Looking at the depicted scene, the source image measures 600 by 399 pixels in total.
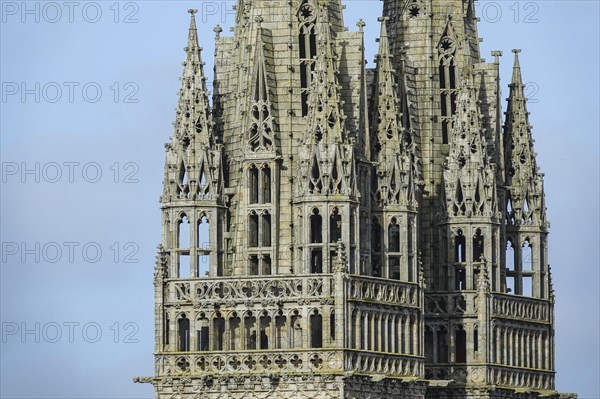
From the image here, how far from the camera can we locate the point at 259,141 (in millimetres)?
150875

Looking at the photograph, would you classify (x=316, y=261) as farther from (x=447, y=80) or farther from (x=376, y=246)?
(x=447, y=80)

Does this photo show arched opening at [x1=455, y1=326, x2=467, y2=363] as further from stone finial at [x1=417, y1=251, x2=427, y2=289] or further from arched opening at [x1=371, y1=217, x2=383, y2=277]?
arched opening at [x1=371, y1=217, x2=383, y2=277]

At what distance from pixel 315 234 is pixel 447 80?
14468mm

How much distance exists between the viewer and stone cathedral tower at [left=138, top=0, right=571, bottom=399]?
490 feet

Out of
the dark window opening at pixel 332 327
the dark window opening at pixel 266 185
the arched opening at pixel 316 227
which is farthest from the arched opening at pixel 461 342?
the dark window opening at pixel 266 185

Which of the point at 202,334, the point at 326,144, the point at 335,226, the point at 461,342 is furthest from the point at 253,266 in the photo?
the point at 461,342

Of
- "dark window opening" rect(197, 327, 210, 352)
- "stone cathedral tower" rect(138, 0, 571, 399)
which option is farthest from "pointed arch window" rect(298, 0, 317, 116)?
"dark window opening" rect(197, 327, 210, 352)

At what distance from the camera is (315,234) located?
493 feet

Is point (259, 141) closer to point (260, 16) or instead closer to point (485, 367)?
point (260, 16)

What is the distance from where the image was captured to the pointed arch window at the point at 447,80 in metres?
162

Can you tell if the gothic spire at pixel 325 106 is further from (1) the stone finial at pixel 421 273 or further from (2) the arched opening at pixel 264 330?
(1) the stone finial at pixel 421 273

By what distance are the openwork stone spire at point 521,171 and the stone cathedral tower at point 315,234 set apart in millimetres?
4296

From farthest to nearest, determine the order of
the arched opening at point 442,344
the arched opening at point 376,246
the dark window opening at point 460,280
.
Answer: the dark window opening at point 460,280 < the arched opening at point 442,344 < the arched opening at point 376,246

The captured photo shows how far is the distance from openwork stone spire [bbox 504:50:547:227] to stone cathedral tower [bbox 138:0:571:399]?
430 cm
